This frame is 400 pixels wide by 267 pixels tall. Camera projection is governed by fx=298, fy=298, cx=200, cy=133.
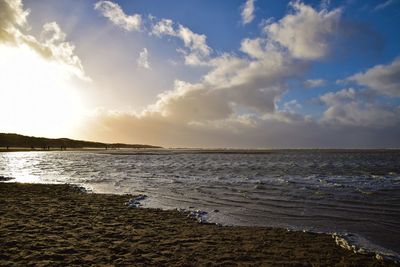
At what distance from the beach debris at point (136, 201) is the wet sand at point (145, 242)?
5.91 ft

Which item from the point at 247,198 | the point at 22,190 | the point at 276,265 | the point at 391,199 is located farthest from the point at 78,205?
the point at 391,199

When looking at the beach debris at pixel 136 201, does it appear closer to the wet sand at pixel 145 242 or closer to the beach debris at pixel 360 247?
the wet sand at pixel 145 242

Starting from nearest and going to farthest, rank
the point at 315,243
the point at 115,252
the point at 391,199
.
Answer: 1. the point at 115,252
2. the point at 315,243
3. the point at 391,199

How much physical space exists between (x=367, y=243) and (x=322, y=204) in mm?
7051

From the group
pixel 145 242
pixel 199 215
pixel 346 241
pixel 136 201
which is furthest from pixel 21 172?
pixel 346 241

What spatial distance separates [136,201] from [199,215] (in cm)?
533

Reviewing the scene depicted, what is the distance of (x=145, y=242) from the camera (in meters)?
10.0

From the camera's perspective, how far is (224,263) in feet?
27.1

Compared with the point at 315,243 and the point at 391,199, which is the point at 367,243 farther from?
the point at 391,199

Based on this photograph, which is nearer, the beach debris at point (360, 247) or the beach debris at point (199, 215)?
the beach debris at point (360, 247)

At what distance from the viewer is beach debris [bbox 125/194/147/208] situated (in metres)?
16.8

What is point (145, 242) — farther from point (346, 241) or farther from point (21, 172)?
point (21, 172)

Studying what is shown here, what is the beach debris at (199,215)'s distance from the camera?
45.1ft

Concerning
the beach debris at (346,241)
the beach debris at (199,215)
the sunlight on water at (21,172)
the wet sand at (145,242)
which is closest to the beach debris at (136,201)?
the wet sand at (145,242)
